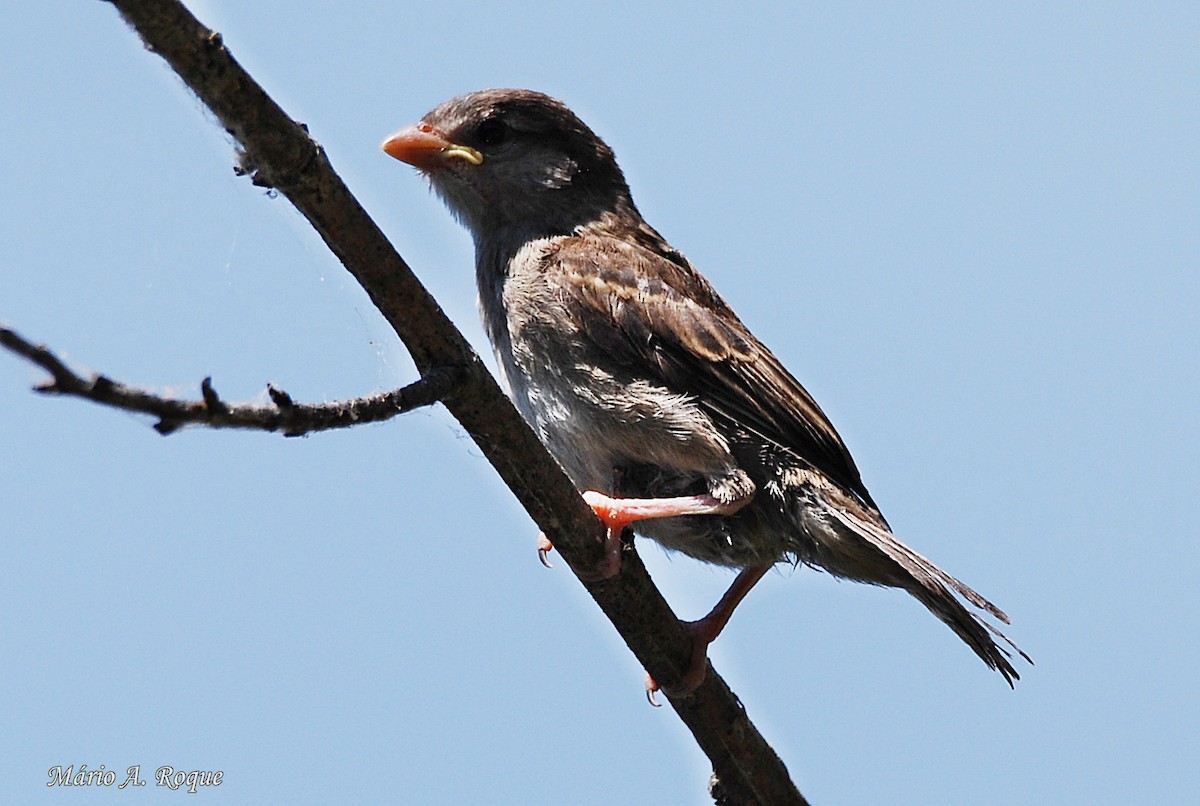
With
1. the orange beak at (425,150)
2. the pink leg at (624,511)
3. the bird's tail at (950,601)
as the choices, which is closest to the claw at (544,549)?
the pink leg at (624,511)

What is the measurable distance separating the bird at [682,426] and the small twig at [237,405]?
1299mm

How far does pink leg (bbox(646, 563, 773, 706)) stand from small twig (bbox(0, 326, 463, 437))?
187cm

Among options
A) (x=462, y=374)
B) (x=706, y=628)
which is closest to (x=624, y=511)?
(x=706, y=628)

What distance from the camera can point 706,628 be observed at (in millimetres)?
5523

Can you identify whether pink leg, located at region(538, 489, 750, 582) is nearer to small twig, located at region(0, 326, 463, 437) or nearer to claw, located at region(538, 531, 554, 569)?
claw, located at region(538, 531, 554, 569)

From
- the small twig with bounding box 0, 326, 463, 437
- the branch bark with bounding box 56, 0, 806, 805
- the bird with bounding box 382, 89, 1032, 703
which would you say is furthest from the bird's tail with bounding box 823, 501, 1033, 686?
the small twig with bounding box 0, 326, 463, 437

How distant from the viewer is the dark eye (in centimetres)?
680

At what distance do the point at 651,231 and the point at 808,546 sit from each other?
208 centimetres

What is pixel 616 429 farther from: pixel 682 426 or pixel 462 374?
pixel 462 374

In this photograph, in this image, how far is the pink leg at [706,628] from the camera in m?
5.40

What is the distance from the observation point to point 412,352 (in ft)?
13.6

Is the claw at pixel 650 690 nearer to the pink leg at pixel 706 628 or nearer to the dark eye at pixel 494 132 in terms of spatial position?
the pink leg at pixel 706 628

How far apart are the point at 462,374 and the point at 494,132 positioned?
2.96 metres

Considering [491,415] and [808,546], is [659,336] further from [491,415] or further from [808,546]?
[491,415]
